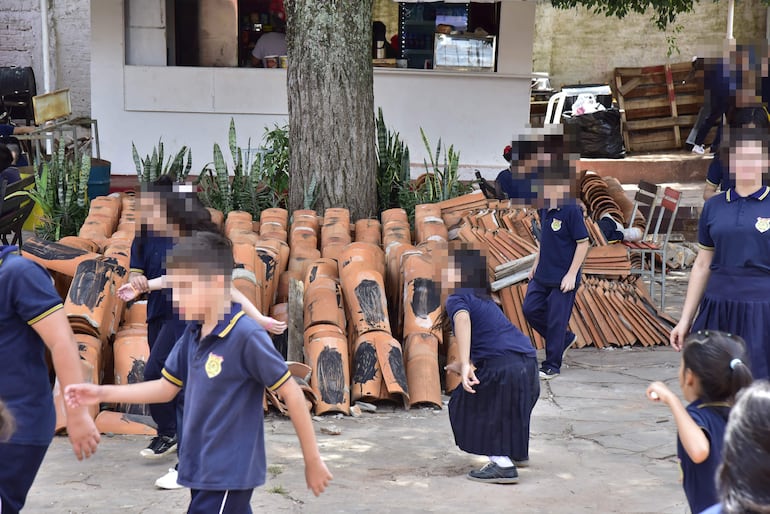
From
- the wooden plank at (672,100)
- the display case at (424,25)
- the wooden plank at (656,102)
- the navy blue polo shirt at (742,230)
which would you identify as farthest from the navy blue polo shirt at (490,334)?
the wooden plank at (656,102)

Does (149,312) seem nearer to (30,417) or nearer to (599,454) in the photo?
(30,417)

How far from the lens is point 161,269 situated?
503 cm

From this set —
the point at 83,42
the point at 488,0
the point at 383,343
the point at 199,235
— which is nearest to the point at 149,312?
the point at 383,343

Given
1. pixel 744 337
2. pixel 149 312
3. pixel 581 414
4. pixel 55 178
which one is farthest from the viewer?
pixel 55 178

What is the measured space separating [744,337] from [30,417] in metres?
2.89

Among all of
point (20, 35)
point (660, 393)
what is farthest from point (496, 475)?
point (20, 35)

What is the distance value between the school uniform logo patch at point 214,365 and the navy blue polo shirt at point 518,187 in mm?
4002

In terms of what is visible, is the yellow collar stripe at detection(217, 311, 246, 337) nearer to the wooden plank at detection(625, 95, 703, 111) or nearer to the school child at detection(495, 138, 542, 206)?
the school child at detection(495, 138, 542, 206)

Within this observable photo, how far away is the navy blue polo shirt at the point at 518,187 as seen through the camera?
23.2ft

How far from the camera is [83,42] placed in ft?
58.4

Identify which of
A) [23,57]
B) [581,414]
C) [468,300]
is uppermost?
[23,57]

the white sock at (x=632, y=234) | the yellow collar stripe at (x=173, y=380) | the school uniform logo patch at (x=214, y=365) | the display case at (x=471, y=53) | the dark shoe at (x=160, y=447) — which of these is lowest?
the dark shoe at (x=160, y=447)

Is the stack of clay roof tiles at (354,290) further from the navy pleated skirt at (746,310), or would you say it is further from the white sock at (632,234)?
the navy pleated skirt at (746,310)

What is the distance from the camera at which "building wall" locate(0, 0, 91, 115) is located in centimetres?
1773
